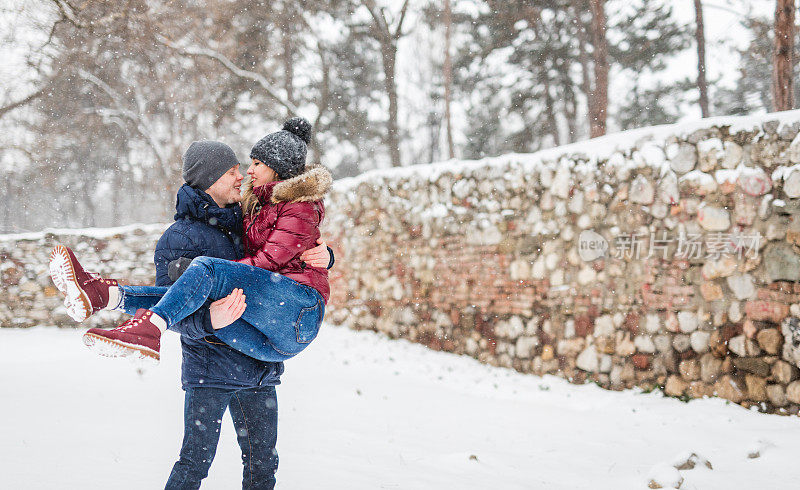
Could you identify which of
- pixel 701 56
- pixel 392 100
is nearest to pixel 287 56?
pixel 392 100

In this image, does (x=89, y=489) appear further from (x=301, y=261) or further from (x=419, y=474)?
(x=419, y=474)

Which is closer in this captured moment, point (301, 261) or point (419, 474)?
point (301, 261)

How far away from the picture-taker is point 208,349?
6.13 feet

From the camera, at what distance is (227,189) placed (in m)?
2.11

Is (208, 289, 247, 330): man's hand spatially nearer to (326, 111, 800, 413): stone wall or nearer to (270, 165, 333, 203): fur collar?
(270, 165, 333, 203): fur collar

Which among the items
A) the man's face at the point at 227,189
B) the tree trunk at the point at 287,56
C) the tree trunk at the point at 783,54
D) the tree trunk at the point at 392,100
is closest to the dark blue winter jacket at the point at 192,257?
the man's face at the point at 227,189

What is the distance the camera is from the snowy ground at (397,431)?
9.09 feet

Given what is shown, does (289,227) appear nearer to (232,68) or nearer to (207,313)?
(207,313)

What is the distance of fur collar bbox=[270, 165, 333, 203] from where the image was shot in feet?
6.43

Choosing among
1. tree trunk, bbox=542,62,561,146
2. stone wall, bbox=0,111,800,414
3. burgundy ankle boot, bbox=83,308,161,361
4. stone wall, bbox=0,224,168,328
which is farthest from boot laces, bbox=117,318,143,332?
tree trunk, bbox=542,62,561,146

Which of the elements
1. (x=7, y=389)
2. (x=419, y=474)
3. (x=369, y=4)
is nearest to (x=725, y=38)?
(x=369, y=4)

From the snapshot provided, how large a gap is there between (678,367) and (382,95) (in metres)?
13.5

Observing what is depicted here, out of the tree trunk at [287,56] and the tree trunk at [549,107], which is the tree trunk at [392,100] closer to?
the tree trunk at [287,56]

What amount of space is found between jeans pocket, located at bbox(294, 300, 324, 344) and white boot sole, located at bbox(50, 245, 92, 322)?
Result: 2.17ft
